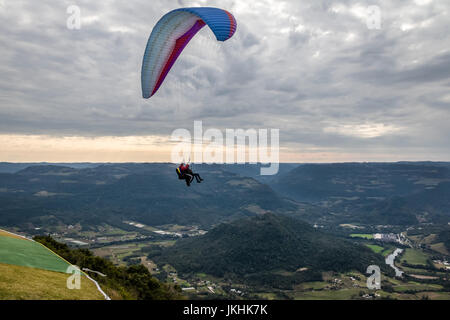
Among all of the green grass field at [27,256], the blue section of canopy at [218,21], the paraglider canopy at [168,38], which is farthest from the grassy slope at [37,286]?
the blue section of canopy at [218,21]

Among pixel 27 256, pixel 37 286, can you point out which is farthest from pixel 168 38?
pixel 27 256

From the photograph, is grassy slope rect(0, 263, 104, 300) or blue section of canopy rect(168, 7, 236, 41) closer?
grassy slope rect(0, 263, 104, 300)

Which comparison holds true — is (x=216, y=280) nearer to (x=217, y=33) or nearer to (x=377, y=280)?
(x=377, y=280)

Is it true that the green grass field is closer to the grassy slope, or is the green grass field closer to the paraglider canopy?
the grassy slope

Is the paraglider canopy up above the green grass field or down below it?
above

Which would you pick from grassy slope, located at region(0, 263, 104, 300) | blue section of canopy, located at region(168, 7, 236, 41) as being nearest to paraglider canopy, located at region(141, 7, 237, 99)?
blue section of canopy, located at region(168, 7, 236, 41)
